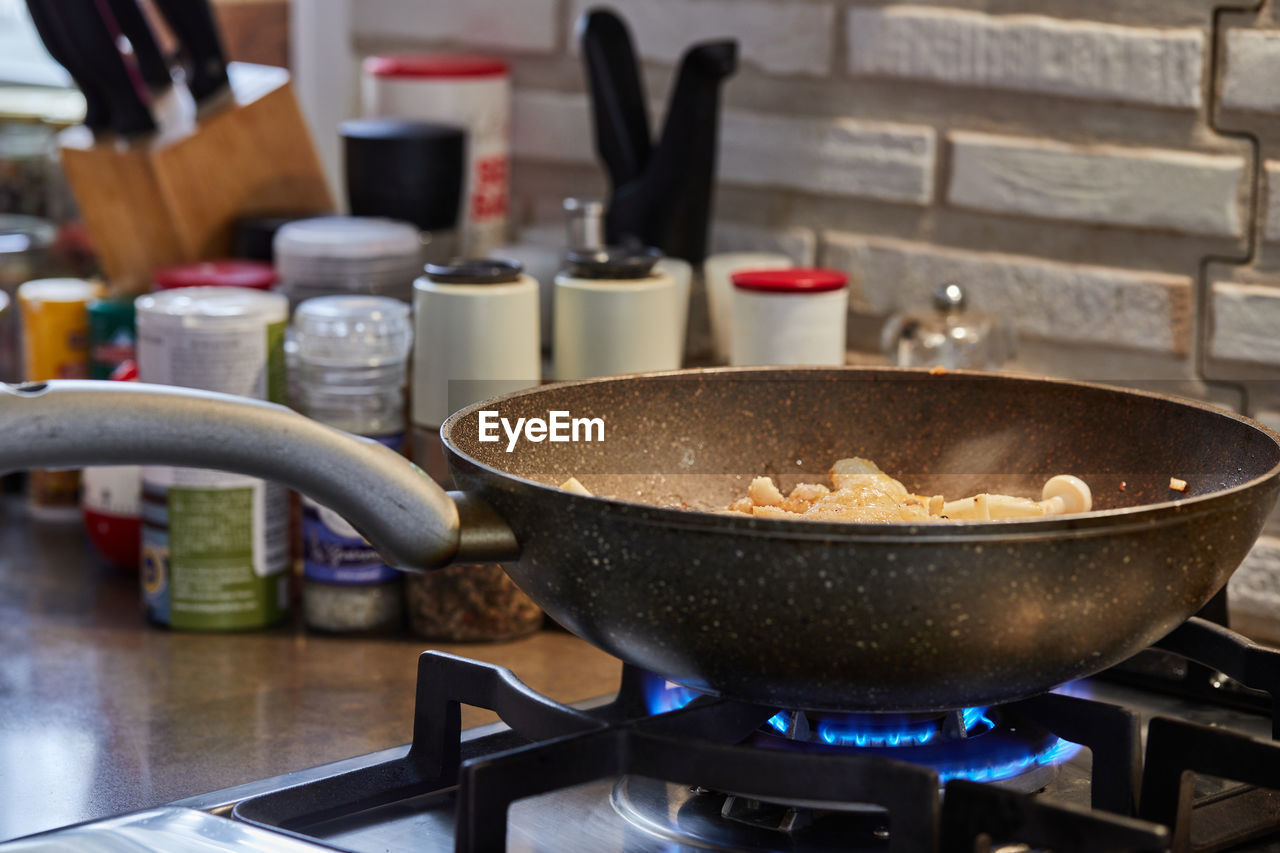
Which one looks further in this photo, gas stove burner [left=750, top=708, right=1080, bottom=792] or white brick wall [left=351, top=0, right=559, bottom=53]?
white brick wall [left=351, top=0, right=559, bottom=53]

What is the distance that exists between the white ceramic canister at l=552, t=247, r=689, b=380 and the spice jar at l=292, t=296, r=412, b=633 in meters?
0.13

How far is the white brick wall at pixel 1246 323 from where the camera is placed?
1.09 meters

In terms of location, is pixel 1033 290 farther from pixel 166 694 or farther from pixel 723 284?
pixel 166 694

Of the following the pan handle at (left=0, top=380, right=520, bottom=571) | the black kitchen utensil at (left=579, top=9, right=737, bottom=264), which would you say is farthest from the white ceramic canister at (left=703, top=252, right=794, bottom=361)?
the pan handle at (left=0, top=380, right=520, bottom=571)

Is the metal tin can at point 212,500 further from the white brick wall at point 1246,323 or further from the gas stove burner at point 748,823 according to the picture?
the white brick wall at point 1246,323

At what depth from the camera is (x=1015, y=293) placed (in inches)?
47.6

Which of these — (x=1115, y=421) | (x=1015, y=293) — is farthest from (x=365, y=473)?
(x=1015, y=293)

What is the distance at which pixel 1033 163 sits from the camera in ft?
3.87

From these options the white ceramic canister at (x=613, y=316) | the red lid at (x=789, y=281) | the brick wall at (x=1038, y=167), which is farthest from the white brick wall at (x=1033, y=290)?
the white ceramic canister at (x=613, y=316)

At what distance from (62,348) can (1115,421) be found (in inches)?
35.8

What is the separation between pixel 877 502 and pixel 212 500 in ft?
1.80

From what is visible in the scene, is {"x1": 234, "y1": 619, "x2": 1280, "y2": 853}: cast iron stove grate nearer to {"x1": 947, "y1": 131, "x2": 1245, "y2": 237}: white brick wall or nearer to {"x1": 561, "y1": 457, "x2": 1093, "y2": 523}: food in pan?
{"x1": 561, "y1": 457, "x2": 1093, "y2": 523}: food in pan

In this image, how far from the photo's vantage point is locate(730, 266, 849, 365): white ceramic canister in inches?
44.8

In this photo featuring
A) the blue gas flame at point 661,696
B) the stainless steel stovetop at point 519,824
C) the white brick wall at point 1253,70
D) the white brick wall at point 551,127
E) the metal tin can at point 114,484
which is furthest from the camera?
the white brick wall at point 551,127
